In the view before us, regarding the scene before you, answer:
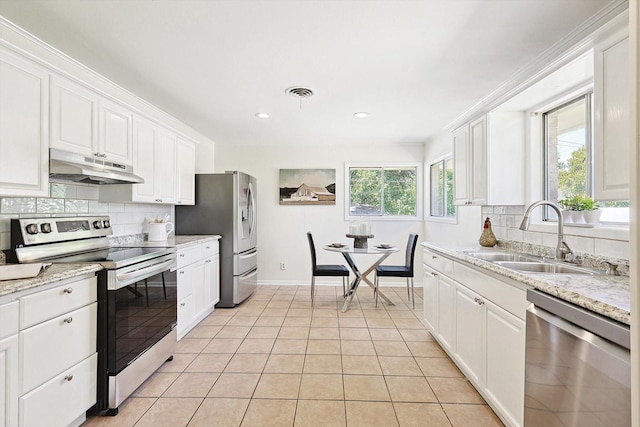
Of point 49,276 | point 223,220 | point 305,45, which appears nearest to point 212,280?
point 223,220

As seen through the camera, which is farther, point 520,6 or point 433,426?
point 433,426

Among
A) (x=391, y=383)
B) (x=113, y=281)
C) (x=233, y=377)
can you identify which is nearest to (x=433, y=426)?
(x=391, y=383)

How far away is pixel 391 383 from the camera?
2.26 metres

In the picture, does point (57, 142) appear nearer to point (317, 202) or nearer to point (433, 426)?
point (433, 426)

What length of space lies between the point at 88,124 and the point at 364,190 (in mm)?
3816

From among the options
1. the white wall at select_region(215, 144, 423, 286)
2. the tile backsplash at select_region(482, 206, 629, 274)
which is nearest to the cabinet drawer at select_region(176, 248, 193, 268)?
the white wall at select_region(215, 144, 423, 286)

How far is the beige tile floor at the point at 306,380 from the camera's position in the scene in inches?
74.5

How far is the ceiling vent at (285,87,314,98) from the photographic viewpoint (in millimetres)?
2830

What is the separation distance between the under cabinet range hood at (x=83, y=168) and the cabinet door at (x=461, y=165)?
9.64 feet

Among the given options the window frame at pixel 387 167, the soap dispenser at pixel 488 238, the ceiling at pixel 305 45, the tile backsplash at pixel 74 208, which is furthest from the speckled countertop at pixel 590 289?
the window frame at pixel 387 167

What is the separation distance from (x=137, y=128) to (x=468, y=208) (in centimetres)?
350

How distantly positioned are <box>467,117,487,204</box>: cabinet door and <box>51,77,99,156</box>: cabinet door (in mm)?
3055

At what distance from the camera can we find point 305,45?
2088 mm

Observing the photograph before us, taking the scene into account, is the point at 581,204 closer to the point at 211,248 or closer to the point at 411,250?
the point at 411,250
